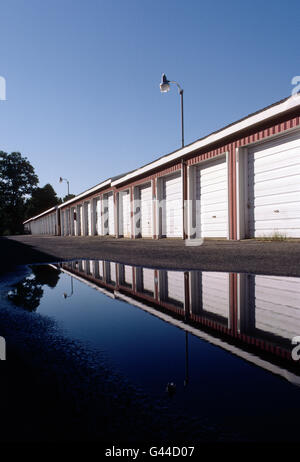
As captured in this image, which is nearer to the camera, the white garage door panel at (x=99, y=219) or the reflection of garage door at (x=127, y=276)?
the reflection of garage door at (x=127, y=276)

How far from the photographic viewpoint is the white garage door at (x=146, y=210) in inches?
676

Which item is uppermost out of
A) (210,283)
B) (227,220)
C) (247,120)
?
(247,120)

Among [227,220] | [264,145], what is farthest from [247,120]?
[227,220]

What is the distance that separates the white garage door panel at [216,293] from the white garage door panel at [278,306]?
20cm

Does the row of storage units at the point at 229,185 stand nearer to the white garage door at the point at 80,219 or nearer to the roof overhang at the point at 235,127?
the roof overhang at the point at 235,127

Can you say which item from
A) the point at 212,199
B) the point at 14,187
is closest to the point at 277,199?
the point at 212,199

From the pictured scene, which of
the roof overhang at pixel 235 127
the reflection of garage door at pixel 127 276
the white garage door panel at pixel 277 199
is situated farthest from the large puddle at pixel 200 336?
the roof overhang at pixel 235 127

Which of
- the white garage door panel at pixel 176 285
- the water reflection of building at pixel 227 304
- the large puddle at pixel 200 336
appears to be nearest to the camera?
the large puddle at pixel 200 336

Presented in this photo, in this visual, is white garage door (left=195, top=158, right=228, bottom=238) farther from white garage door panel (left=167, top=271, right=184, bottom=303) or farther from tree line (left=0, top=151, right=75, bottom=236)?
tree line (left=0, top=151, right=75, bottom=236)

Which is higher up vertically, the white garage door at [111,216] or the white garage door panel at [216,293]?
the white garage door at [111,216]

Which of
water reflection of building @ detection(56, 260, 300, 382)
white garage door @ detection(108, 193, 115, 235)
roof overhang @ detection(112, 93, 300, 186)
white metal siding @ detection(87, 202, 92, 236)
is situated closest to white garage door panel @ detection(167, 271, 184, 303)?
water reflection of building @ detection(56, 260, 300, 382)
